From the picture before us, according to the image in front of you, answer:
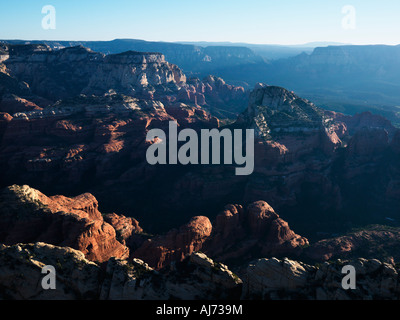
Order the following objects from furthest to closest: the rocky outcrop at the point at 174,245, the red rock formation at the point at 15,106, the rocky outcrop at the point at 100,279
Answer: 1. the red rock formation at the point at 15,106
2. the rocky outcrop at the point at 174,245
3. the rocky outcrop at the point at 100,279

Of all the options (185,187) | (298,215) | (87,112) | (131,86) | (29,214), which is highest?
(131,86)

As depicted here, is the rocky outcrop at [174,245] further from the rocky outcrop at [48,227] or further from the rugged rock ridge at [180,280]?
the rugged rock ridge at [180,280]

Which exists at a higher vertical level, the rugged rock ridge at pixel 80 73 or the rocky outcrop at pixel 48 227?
the rugged rock ridge at pixel 80 73

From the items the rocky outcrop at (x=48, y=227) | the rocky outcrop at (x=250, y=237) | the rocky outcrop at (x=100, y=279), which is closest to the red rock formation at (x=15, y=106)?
the rocky outcrop at (x=48, y=227)

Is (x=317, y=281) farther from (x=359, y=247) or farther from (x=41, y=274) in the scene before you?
(x=359, y=247)

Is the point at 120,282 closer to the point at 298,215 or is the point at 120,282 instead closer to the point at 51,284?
the point at 51,284

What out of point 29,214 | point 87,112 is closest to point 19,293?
point 29,214

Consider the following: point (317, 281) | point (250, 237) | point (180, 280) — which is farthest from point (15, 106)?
point (317, 281)

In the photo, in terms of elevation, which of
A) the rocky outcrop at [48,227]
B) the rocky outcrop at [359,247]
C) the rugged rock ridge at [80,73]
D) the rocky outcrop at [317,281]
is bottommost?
the rocky outcrop at [359,247]
